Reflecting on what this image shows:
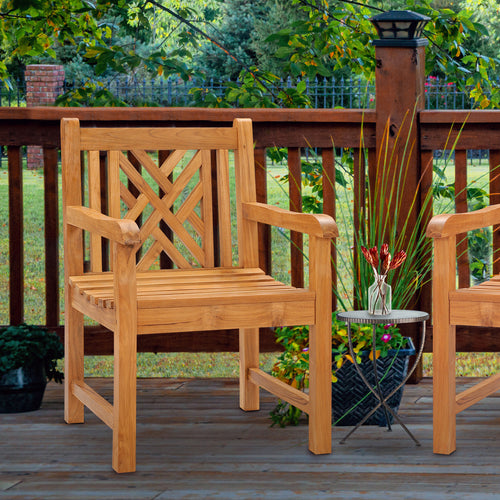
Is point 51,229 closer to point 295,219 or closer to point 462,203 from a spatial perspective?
point 295,219

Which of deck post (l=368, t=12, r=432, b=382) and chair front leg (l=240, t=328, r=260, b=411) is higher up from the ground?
deck post (l=368, t=12, r=432, b=382)

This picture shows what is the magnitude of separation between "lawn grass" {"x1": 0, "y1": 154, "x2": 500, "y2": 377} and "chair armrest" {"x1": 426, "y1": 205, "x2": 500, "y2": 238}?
0.31 meters

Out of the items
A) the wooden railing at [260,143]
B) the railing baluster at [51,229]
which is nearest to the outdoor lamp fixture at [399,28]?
the wooden railing at [260,143]

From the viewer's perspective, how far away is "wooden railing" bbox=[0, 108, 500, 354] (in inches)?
131

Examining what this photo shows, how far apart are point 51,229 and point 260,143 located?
847mm

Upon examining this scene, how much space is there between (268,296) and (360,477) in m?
0.53

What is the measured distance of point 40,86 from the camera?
12641mm

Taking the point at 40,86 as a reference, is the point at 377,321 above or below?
below

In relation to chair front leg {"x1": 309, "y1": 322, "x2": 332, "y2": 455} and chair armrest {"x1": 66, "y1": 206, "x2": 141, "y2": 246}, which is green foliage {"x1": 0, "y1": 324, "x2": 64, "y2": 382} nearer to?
chair armrest {"x1": 66, "y1": 206, "x2": 141, "y2": 246}

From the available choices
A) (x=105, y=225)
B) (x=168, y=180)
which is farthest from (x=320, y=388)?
(x=168, y=180)

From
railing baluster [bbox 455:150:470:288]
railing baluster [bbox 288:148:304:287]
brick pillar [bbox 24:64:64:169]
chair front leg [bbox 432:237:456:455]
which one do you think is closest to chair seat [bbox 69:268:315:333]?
chair front leg [bbox 432:237:456:455]

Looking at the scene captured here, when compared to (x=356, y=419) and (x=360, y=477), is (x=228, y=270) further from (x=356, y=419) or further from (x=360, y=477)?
(x=360, y=477)

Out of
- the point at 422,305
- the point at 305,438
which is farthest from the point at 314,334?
the point at 422,305

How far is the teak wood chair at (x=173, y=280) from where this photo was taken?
235 cm
